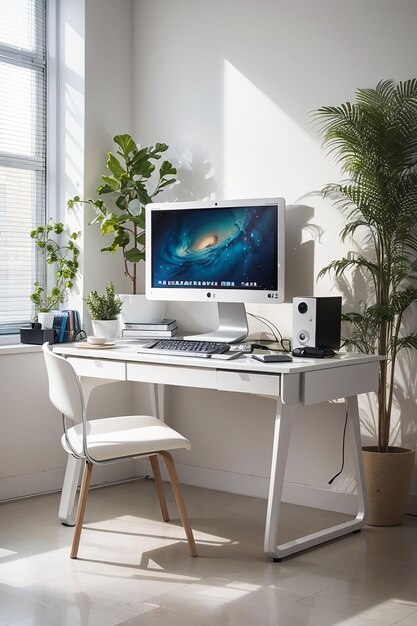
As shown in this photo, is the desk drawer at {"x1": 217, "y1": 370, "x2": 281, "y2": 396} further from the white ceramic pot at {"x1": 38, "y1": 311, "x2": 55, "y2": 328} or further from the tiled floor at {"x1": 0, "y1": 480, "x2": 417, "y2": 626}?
the white ceramic pot at {"x1": 38, "y1": 311, "x2": 55, "y2": 328}

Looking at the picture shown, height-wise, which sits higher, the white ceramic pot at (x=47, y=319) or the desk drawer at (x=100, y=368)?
the white ceramic pot at (x=47, y=319)

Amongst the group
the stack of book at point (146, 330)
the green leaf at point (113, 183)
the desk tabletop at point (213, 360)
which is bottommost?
the desk tabletop at point (213, 360)

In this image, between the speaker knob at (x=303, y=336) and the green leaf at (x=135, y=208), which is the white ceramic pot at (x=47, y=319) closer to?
the green leaf at (x=135, y=208)

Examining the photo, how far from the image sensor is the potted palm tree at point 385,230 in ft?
11.5

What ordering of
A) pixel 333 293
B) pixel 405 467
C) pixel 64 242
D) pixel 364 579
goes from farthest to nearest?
pixel 64 242 < pixel 333 293 < pixel 405 467 < pixel 364 579

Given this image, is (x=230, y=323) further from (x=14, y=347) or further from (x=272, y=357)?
(x=14, y=347)

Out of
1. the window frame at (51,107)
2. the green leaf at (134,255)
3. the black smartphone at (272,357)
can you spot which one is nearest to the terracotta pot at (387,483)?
the black smartphone at (272,357)

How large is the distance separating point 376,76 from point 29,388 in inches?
82.9

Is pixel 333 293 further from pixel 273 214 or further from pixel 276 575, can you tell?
pixel 276 575

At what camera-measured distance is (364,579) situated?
2977 millimetres

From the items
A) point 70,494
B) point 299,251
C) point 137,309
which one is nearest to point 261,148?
point 299,251

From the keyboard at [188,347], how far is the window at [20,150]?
1.00 metres


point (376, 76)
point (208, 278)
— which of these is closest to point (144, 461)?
point (208, 278)

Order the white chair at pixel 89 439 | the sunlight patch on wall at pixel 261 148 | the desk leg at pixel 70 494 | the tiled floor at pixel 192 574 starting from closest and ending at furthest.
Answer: the tiled floor at pixel 192 574 → the white chair at pixel 89 439 → the desk leg at pixel 70 494 → the sunlight patch on wall at pixel 261 148
